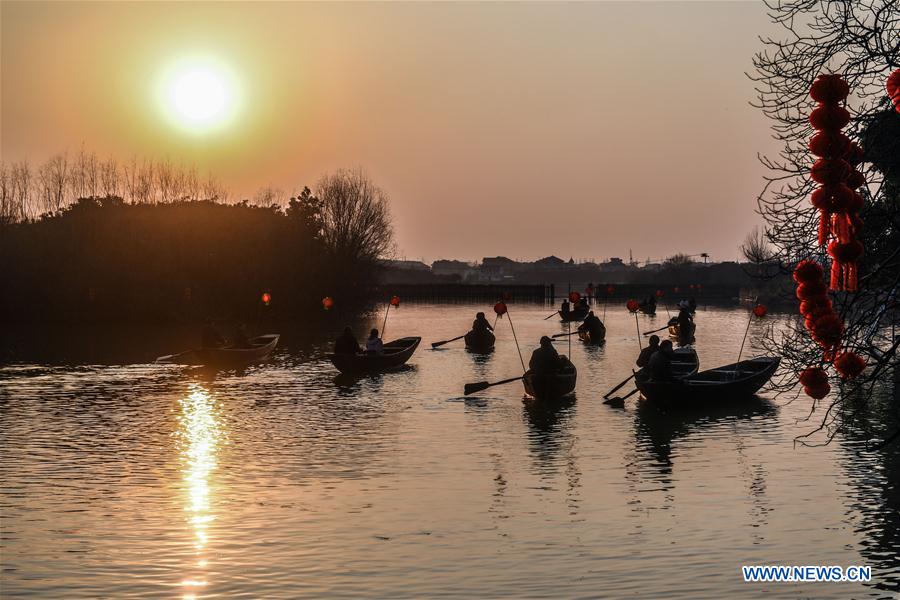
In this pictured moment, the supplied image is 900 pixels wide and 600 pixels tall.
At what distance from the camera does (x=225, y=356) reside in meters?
48.6

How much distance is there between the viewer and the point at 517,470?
2405 centimetres

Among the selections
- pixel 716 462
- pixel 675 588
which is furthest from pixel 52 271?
pixel 675 588

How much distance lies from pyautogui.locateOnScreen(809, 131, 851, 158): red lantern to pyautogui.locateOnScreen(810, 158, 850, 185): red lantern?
3.1 inches

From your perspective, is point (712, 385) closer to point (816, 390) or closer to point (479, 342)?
point (816, 390)

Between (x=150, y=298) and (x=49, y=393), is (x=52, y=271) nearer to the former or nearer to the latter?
(x=150, y=298)

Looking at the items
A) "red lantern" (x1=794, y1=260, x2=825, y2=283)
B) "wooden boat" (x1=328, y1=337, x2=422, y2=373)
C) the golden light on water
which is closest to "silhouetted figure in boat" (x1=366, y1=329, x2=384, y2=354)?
"wooden boat" (x1=328, y1=337, x2=422, y2=373)

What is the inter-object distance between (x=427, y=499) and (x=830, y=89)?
1181 cm

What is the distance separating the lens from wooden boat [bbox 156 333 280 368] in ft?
157

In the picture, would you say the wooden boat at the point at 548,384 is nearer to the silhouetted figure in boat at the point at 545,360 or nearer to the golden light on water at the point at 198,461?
the silhouetted figure in boat at the point at 545,360

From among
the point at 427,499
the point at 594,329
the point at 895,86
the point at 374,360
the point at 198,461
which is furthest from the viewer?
the point at 594,329

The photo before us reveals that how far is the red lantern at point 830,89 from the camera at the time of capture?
1257cm

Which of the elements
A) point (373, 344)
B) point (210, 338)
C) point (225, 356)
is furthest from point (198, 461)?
point (210, 338)

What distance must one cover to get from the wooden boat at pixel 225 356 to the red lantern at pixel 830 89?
127 ft

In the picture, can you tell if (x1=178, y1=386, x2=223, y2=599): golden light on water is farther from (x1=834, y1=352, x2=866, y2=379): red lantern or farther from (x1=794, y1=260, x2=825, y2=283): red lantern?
(x1=834, y1=352, x2=866, y2=379): red lantern
